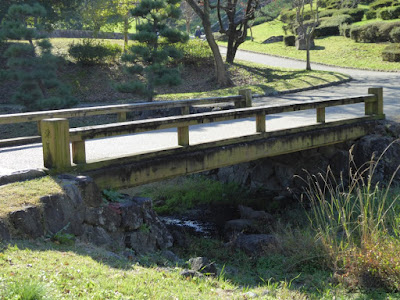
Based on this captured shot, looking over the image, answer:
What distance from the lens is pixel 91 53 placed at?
28469 millimetres

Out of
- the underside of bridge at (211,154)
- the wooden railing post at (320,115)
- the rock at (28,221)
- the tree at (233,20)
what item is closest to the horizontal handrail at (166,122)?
the wooden railing post at (320,115)

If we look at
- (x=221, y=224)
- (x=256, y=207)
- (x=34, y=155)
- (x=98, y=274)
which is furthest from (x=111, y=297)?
(x=256, y=207)

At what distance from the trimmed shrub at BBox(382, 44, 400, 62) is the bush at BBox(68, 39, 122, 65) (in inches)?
554

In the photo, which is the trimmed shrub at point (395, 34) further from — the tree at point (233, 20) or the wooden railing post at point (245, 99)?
the wooden railing post at point (245, 99)

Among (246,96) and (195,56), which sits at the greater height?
(195,56)

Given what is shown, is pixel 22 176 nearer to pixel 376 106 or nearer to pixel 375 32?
pixel 376 106

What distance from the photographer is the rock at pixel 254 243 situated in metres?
8.50

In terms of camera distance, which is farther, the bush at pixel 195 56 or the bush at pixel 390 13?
the bush at pixel 390 13

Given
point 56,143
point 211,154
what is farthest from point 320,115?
point 56,143

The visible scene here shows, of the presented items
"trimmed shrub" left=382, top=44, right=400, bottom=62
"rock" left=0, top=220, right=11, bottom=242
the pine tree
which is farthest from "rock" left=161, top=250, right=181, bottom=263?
"trimmed shrub" left=382, top=44, right=400, bottom=62

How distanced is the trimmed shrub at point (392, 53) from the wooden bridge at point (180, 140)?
665 inches

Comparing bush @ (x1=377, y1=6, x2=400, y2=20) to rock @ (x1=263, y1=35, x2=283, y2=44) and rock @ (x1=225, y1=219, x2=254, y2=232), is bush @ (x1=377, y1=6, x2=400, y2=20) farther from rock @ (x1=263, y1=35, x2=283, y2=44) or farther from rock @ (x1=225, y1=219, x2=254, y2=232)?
rock @ (x1=225, y1=219, x2=254, y2=232)

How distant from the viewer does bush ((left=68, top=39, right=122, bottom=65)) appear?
93.5 feet

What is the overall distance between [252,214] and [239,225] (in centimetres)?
77
